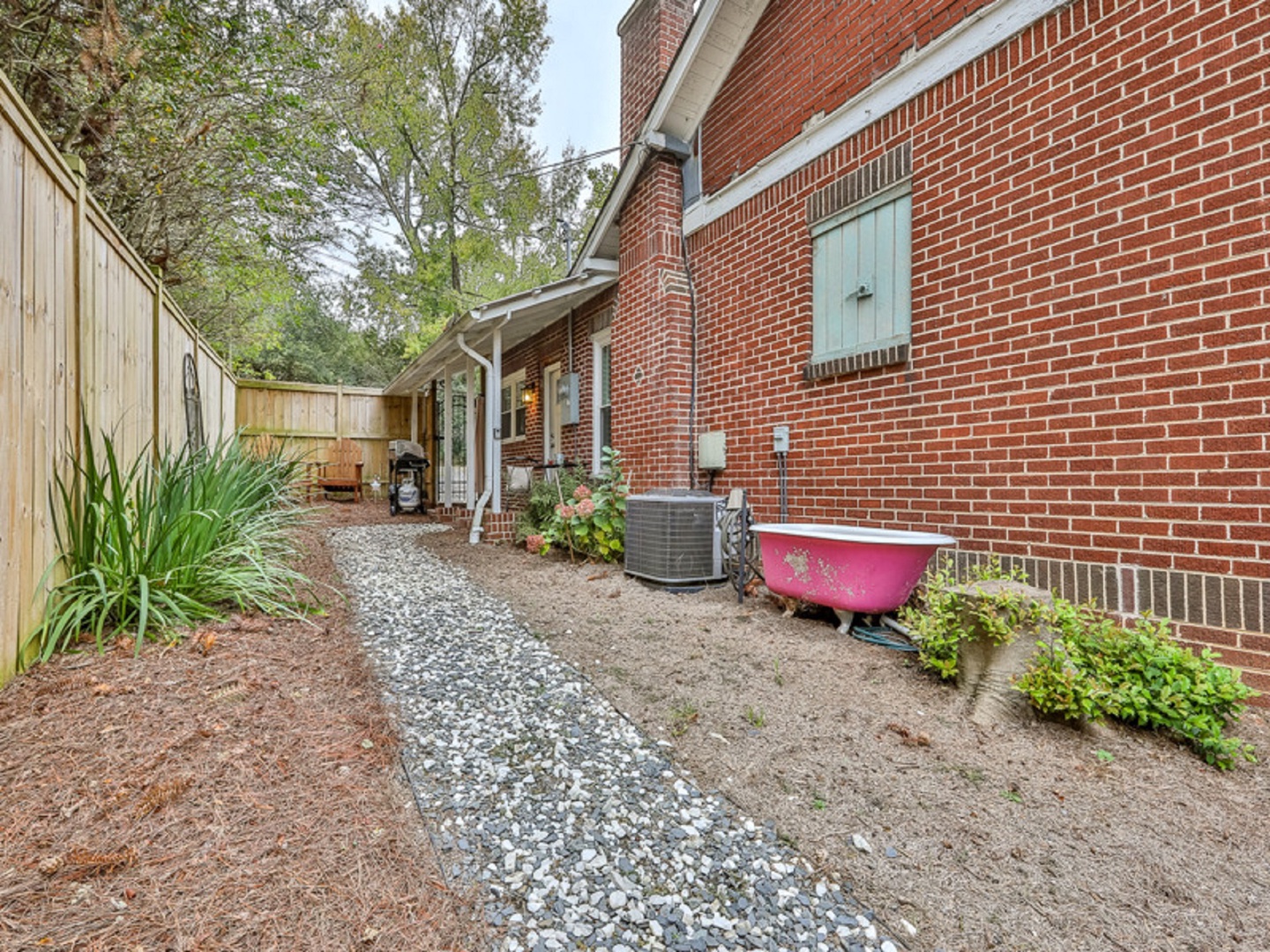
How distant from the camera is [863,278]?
3986 millimetres

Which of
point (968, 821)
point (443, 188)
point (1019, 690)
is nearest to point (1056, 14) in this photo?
point (1019, 690)

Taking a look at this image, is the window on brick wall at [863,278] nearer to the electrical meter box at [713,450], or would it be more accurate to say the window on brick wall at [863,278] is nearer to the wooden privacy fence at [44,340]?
the electrical meter box at [713,450]

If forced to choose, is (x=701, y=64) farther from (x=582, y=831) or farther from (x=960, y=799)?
(x=582, y=831)

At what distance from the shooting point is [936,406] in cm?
354

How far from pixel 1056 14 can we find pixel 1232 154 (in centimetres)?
125

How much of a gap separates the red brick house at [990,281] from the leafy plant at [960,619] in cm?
78

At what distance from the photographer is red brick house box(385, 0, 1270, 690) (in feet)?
7.99

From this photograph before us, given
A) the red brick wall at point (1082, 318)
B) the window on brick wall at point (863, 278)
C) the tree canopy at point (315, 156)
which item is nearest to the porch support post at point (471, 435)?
the tree canopy at point (315, 156)

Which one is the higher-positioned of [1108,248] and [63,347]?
[1108,248]

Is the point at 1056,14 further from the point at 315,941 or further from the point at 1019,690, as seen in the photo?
the point at 315,941

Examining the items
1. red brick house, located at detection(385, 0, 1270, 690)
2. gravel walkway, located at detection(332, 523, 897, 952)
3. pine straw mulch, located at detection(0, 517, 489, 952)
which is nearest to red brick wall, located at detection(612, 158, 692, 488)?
red brick house, located at detection(385, 0, 1270, 690)

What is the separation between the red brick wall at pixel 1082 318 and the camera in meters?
2.39

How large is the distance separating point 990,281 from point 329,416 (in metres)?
12.4

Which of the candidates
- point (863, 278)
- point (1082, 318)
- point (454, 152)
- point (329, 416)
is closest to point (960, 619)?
point (1082, 318)
